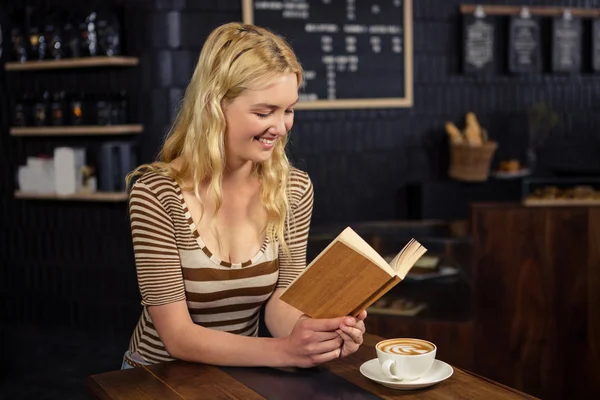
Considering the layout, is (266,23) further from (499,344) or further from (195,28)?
(499,344)

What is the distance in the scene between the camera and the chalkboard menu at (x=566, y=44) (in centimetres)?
639

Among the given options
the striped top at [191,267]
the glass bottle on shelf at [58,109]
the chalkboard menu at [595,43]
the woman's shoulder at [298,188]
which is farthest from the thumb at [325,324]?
the chalkboard menu at [595,43]

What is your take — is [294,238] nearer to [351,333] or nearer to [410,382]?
[351,333]

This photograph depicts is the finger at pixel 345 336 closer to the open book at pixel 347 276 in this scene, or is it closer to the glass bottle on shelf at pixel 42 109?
the open book at pixel 347 276

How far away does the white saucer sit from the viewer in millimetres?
1694

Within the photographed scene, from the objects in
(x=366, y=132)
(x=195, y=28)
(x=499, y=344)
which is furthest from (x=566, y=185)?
(x=195, y=28)

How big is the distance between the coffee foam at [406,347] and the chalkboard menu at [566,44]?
5.04 metres

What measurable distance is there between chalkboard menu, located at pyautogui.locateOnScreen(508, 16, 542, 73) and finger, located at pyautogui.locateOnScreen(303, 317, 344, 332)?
4.85 m

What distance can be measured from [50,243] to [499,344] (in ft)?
10.4

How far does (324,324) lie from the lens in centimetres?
179

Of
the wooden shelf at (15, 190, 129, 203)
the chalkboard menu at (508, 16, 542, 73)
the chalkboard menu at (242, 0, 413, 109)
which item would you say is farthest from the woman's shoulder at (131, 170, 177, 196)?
the chalkboard menu at (508, 16, 542, 73)

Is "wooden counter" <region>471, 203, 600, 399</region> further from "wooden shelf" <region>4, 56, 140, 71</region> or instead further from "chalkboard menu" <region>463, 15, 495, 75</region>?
"chalkboard menu" <region>463, 15, 495, 75</region>

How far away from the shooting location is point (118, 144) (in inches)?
205

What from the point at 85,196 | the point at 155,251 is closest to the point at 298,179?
the point at 155,251
